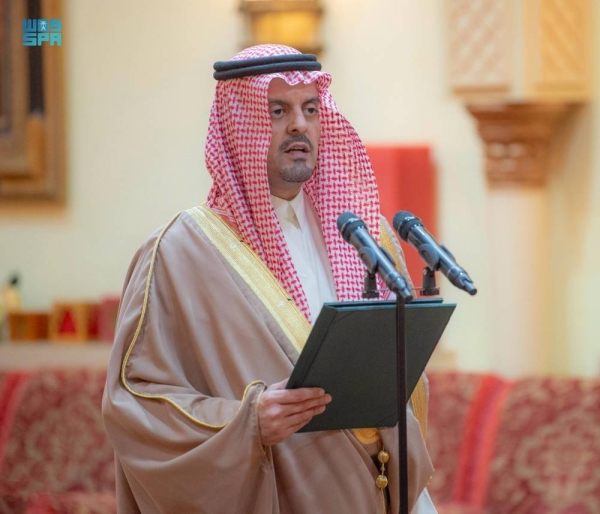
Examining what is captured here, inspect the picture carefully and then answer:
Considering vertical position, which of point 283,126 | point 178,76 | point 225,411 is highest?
point 178,76

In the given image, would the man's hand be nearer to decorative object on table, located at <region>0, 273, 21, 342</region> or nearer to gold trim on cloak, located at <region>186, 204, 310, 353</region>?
gold trim on cloak, located at <region>186, 204, 310, 353</region>

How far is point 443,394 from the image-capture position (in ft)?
17.3

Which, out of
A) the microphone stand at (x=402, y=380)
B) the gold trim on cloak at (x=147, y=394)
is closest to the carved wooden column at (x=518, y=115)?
the gold trim on cloak at (x=147, y=394)

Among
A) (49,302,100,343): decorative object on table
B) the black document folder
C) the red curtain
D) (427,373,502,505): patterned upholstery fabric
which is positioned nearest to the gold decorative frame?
(49,302,100,343): decorative object on table

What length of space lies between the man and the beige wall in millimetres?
2907

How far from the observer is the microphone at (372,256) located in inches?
80.4

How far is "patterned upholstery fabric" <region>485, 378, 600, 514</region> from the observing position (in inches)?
191

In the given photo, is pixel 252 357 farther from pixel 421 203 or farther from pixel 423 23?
pixel 423 23

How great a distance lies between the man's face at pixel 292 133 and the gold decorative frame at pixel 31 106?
4.01 m

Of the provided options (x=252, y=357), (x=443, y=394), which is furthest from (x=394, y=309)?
(x=443, y=394)

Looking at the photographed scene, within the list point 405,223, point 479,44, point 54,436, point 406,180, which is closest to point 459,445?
point 406,180

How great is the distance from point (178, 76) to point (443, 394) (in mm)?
2495

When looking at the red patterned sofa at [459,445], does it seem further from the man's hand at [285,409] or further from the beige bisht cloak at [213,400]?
the man's hand at [285,409]

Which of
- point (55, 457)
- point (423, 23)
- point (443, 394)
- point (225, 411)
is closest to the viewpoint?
point (225, 411)
